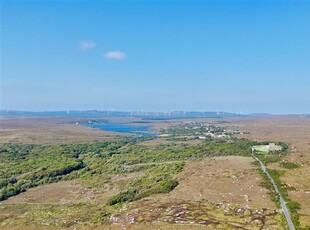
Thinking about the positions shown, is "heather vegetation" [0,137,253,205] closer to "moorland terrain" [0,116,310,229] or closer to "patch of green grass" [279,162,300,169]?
"moorland terrain" [0,116,310,229]

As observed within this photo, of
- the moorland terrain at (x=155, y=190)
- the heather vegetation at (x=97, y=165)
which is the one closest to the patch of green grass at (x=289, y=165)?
the moorland terrain at (x=155, y=190)

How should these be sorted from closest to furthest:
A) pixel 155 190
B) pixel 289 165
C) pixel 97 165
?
1. pixel 155 190
2. pixel 289 165
3. pixel 97 165

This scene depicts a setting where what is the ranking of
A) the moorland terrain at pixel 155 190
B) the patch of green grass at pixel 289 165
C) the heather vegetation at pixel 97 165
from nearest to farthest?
the moorland terrain at pixel 155 190
the heather vegetation at pixel 97 165
the patch of green grass at pixel 289 165

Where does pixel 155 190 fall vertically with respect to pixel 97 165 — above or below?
above

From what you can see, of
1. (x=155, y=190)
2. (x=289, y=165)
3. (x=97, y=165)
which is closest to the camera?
(x=155, y=190)

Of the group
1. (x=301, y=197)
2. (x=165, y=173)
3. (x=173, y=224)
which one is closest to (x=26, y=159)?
(x=165, y=173)

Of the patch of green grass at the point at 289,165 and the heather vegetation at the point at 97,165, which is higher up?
the patch of green grass at the point at 289,165

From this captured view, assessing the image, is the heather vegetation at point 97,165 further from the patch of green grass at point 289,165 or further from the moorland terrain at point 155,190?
the patch of green grass at point 289,165

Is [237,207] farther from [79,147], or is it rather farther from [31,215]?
[79,147]

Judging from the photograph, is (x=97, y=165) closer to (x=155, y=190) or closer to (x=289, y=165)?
(x=155, y=190)

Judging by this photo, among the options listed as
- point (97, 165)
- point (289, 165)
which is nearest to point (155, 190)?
point (289, 165)

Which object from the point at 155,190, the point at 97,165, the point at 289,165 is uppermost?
the point at 289,165
